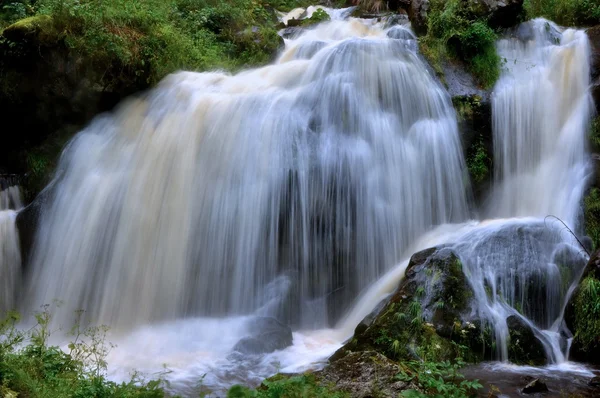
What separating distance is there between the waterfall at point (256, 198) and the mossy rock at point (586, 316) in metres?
2.46

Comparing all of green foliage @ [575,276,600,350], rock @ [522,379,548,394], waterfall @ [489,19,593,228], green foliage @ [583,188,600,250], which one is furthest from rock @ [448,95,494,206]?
rock @ [522,379,548,394]

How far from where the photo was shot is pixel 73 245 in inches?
320

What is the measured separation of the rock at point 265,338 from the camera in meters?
6.35

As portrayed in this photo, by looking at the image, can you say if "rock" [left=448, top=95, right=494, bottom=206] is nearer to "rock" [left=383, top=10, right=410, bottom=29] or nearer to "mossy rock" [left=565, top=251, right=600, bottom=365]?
"mossy rock" [left=565, top=251, right=600, bottom=365]

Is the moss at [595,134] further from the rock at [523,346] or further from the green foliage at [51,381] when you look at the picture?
the green foliage at [51,381]

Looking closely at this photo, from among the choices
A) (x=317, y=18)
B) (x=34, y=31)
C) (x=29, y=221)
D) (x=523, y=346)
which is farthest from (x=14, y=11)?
(x=523, y=346)

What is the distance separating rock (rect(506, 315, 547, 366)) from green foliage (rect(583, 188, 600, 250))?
81.9 inches

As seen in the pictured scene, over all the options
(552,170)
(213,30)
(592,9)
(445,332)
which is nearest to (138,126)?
(213,30)

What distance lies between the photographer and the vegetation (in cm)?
984

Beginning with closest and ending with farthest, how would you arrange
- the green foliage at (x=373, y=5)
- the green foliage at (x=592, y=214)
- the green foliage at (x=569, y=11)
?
1. the green foliage at (x=592, y=214)
2. the green foliage at (x=569, y=11)
3. the green foliage at (x=373, y=5)

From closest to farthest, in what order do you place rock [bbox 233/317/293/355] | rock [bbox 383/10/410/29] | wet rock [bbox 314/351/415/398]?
1. wet rock [bbox 314/351/415/398]
2. rock [bbox 233/317/293/355]
3. rock [bbox 383/10/410/29]

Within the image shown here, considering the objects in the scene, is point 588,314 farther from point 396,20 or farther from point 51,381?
point 396,20

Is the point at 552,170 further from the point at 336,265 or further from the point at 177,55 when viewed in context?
the point at 177,55

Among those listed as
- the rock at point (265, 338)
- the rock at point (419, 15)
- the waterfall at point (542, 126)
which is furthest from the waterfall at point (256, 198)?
the rock at point (419, 15)
